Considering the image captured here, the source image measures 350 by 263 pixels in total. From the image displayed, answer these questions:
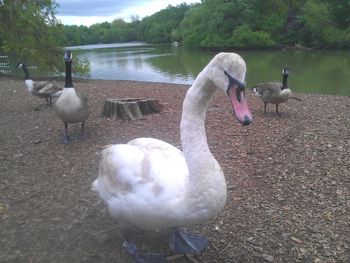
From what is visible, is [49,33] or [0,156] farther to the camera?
[49,33]

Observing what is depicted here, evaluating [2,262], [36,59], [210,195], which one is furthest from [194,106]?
[36,59]

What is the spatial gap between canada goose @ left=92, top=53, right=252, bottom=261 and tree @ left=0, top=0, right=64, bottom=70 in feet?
58.8

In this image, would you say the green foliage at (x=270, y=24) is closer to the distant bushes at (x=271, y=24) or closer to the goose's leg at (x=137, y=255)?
the distant bushes at (x=271, y=24)

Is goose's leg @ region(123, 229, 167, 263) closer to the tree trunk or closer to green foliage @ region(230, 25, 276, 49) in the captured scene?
the tree trunk

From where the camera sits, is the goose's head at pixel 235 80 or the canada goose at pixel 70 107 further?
the canada goose at pixel 70 107

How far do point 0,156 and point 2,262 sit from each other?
10.3ft

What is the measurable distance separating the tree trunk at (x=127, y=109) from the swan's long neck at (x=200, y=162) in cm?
525

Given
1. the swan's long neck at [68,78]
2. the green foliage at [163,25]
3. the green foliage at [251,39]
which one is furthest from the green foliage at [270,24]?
the swan's long neck at [68,78]

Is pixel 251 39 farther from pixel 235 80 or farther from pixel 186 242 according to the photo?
pixel 235 80

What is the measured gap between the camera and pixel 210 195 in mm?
2807

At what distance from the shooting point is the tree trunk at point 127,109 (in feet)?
26.9

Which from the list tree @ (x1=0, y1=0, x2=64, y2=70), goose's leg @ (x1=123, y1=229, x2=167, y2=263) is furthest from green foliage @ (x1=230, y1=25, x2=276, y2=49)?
goose's leg @ (x1=123, y1=229, x2=167, y2=263)

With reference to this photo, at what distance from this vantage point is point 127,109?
8234 mm

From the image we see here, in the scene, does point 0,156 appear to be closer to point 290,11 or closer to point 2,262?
point 2,262
